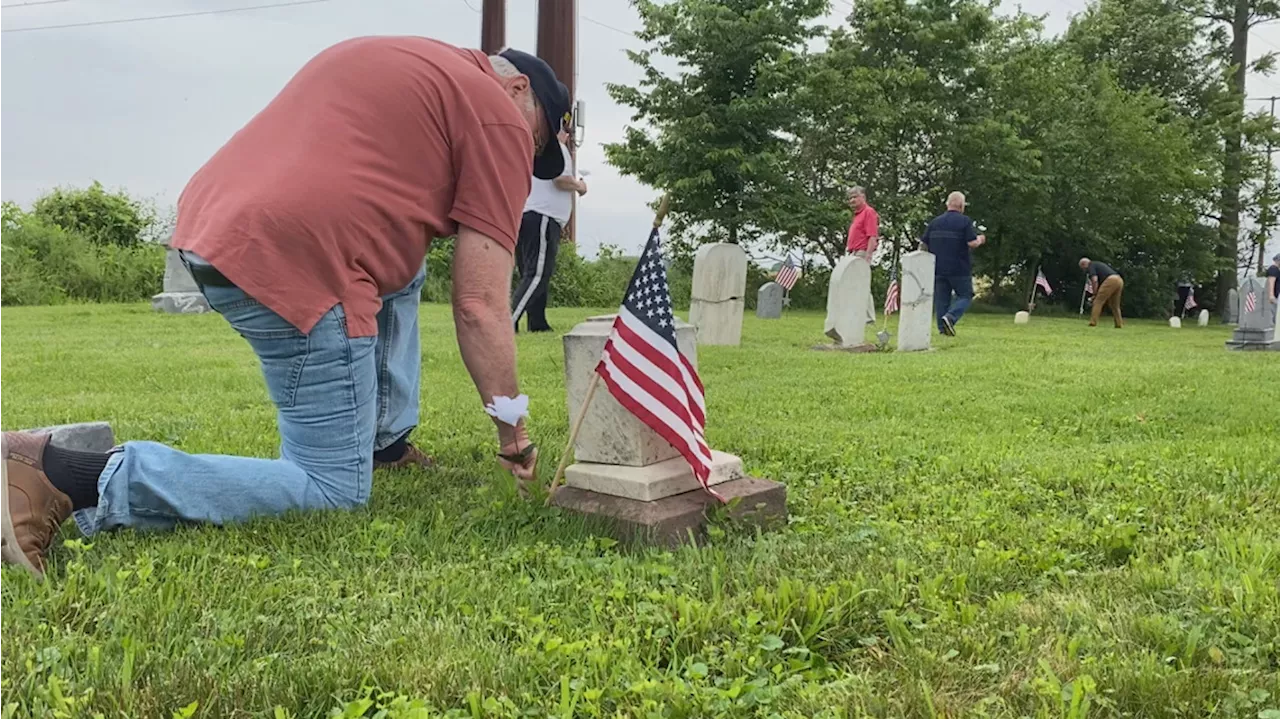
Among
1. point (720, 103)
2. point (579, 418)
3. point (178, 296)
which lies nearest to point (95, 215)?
point (178, 296)

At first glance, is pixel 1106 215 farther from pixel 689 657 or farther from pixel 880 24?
pixel 689 657

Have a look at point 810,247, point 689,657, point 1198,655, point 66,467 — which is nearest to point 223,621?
point 66,467

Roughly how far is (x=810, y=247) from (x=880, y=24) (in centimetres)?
544

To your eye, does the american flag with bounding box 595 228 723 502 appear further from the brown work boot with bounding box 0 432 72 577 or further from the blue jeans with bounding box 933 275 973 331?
the blue jeans with bounding box 933 275 973 331

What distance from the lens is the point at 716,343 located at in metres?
9.78

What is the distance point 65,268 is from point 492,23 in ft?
28.8

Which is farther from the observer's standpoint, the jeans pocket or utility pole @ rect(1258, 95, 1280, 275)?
utility pole @ rect(1258, 95, 1280, 275)

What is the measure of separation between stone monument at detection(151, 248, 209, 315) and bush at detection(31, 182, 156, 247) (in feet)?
22.1

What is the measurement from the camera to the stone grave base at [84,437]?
3.06 m

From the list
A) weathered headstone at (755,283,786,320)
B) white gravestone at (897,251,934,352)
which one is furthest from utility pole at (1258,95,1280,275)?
white gravestone at (897,251,934,352)

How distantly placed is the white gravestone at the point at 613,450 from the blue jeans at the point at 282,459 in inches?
24.8

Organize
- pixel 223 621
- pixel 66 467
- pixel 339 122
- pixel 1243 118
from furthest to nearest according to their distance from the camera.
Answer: pixel 1243 118 → pixel 339 122 → pixel 66 467 → pixel 223 621

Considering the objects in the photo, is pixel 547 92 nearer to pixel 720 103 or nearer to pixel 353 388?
pixel 353 388

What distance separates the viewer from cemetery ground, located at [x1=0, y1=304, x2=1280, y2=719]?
68.3 inches
